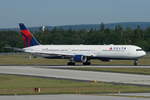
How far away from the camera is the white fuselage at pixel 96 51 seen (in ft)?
303

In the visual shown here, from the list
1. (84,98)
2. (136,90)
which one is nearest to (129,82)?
(136,90)

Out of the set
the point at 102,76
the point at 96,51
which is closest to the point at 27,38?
the point at 96,51

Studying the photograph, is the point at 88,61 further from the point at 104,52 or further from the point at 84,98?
the point at 84,98

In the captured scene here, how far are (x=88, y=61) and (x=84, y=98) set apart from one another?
5873cm

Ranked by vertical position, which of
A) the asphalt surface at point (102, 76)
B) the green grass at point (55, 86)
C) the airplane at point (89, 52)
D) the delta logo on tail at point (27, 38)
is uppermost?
the delta logo on tail at point (27, 38)

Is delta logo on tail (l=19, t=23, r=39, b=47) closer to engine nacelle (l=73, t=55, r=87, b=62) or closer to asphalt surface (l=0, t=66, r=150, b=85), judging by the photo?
engine nacelle (l=73, t=55, r=87, b=62)

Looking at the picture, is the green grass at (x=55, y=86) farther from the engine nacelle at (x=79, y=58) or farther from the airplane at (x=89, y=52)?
the airplane at (x=89, y=52)

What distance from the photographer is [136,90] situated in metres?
45.7

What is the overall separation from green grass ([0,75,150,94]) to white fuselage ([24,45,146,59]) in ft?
105

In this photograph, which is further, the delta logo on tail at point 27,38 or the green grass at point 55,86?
the delta logo on tail at point 27,38

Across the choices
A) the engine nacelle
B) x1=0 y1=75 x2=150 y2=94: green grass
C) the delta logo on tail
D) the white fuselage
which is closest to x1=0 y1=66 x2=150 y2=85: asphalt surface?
x1=0 y1=75 x2=150 y2=94: green grass

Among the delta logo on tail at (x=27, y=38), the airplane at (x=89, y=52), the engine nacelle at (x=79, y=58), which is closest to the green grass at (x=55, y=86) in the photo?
the engine nacelle at (x=79, y=58)

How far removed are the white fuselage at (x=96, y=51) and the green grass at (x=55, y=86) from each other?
3190 centimetres

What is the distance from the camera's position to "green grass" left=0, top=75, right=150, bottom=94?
44.8 m
